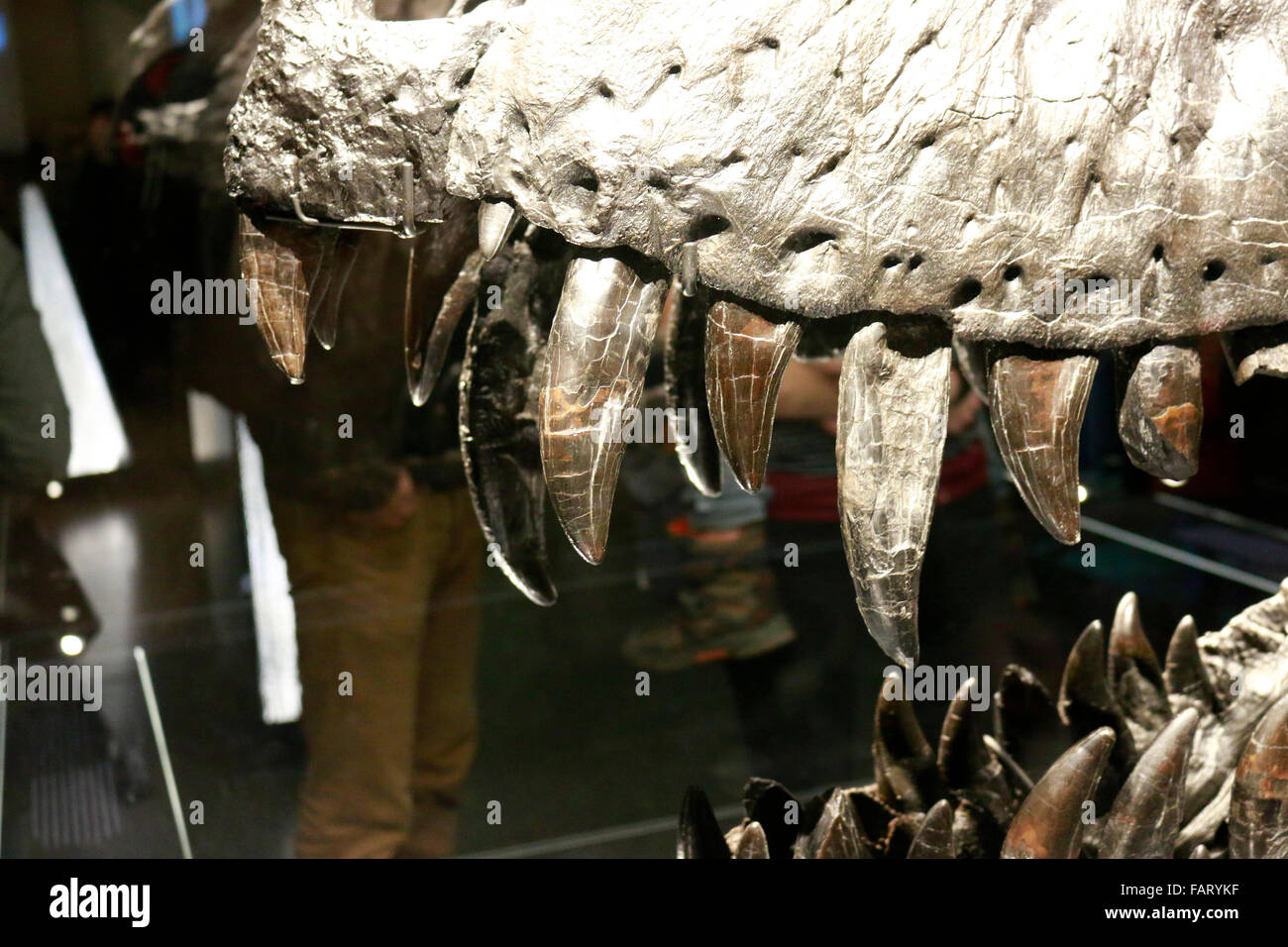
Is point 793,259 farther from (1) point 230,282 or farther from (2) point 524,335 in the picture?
(1) point 230,282

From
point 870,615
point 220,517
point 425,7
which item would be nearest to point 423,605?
point 220,517

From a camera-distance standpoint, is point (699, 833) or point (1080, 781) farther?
point (699, 833)

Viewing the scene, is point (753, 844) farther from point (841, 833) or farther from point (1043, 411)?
point (1043, 411)

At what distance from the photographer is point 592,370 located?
3.14 feet

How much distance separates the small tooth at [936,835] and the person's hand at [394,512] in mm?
1398

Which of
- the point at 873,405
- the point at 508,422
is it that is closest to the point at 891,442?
the point at 873,405

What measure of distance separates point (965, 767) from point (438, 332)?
3.19 feet

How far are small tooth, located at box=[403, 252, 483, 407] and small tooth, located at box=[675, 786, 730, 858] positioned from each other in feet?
2.09

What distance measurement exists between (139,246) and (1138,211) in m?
1.98

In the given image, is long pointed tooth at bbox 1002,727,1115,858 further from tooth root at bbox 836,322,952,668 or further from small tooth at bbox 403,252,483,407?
small tooth at bbox 403,252,483,407

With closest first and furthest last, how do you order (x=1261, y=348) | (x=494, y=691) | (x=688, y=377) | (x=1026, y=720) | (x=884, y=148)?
(x=884, y=148) < (x=1261, y=348) < (x=688, y=377) < (x=1026, y=720) < (x=494, y=691)

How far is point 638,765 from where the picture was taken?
259 centimetres

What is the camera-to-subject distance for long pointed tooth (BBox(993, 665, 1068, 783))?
1754 millimetres

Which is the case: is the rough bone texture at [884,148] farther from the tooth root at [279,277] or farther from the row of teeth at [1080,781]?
the row of teeth at [1080,781]
